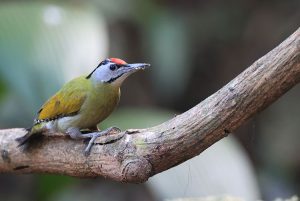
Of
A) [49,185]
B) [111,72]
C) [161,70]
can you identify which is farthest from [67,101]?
[161,70]

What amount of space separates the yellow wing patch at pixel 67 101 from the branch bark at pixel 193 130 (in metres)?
0.18

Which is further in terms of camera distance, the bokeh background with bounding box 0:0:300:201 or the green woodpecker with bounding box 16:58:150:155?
the bokeh background with bounding box 0:0:300:201

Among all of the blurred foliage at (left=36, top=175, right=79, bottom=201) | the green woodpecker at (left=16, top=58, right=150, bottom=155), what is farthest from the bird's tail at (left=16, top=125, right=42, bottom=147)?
the blurred foliage at (left=36, top=175, right=79, bottom=201)

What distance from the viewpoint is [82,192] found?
16.5 ft

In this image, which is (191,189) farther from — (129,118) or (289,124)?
(289,124)

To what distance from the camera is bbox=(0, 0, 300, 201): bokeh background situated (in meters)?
3.71

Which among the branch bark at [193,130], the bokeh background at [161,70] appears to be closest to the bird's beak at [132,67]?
the branch bark at [193,130]

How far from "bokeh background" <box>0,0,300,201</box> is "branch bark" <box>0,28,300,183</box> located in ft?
3.21

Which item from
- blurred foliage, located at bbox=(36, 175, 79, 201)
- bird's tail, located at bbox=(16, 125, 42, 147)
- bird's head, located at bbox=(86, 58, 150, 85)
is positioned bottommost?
blurred foliage, located at bbox=(36, 175, 79, 201)

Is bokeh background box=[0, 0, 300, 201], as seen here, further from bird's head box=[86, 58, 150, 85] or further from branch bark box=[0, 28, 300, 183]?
branch bark box=[0, 28, 300, 183]

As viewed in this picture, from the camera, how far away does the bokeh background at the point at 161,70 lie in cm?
371

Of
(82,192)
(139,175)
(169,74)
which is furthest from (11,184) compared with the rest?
(139,175)

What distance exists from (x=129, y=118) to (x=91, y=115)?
1284 mm

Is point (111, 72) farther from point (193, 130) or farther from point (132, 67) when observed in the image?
point (193, 130)
